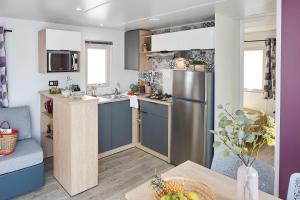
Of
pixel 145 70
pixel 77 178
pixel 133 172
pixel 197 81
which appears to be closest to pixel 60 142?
pixel 77 178

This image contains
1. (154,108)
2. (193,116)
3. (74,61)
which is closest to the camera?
(193,116)

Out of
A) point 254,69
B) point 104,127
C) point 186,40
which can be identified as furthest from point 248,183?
point 254,69

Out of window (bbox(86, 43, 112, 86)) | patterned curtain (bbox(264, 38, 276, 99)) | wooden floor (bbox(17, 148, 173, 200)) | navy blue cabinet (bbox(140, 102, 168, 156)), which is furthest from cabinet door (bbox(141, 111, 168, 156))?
patterned curtain (bbox(264, 38, 276, 99))

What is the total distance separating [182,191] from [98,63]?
11.5 ft

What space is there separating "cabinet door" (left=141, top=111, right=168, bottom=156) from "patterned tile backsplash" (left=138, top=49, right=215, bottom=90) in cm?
75

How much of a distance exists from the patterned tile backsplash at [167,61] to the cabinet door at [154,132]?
75cm

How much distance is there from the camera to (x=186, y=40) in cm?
338

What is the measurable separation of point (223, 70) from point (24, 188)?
2.79 m

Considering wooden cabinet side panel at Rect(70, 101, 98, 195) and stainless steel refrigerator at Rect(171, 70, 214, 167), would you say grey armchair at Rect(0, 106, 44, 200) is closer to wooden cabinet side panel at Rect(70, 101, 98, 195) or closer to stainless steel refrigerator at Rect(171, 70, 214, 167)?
wooden cabinet side panel at Rect(70, 101, 98, 195)

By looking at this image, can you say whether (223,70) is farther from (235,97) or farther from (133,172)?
(133,172)

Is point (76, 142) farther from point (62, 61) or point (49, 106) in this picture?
point (62, 61)

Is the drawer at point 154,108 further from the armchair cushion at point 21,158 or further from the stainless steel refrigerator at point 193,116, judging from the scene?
the armchair cushion at point 21,158

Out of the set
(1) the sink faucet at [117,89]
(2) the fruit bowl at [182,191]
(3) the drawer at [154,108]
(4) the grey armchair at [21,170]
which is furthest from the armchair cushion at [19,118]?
(2) the fruit bowl at [182,191]

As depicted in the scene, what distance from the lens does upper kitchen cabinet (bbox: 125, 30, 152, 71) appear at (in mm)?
4238
